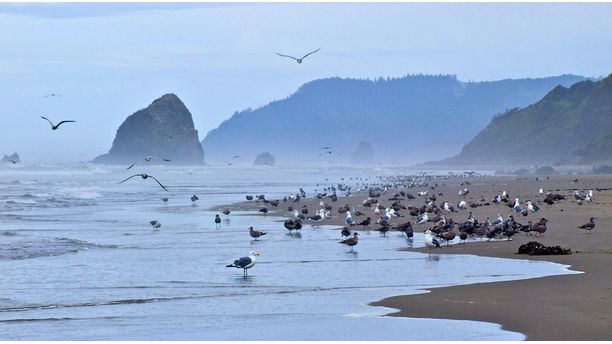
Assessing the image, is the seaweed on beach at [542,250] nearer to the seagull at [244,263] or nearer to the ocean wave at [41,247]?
the seagull at [244,263]

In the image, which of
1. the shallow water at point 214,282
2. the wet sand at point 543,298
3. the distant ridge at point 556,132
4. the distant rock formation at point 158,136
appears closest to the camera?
the wet sand at point 543,298

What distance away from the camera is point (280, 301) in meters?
14.5

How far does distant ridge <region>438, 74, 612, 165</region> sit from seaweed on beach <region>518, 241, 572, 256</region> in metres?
76.0

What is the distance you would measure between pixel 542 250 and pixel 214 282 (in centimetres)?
667

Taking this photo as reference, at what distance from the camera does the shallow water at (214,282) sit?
12.0 metres

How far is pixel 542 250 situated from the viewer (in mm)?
19672

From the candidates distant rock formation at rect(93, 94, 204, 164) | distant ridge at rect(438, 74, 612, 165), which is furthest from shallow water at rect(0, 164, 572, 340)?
distant rock formation at rect(93, 94, 204, 164)

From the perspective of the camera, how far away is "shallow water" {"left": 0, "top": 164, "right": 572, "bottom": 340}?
12047 mm

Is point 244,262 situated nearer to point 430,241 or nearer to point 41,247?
point 430,241

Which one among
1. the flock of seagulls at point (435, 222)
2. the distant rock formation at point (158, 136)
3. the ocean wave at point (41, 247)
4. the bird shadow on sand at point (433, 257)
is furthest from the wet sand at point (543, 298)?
the distant rock formation at point (158, 136)

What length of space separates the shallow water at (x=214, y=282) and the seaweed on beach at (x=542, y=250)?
33.2 inches

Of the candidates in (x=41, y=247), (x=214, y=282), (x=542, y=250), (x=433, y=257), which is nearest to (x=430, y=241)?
(x=433, y=257)

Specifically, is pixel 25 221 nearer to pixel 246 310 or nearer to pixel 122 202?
pixel 122 202

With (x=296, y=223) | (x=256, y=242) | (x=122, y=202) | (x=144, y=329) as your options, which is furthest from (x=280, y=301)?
(x=122, y=202)
